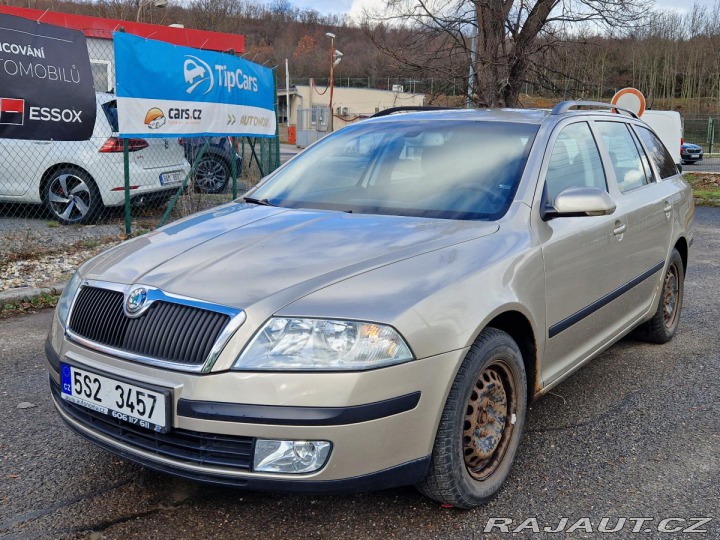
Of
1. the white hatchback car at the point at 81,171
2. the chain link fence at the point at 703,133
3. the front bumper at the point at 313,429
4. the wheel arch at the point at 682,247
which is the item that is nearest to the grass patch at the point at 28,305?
the white hatchback car at the point at 81,171

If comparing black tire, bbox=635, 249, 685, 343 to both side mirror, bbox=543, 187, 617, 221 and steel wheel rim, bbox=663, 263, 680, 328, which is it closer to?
steel wheel rim, bbox=663, 263, 680, 328

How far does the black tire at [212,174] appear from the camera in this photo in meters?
10.0

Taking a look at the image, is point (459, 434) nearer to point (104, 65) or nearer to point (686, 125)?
point (104, 65)

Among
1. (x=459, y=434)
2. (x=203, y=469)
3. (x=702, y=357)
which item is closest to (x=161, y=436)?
(x=203, y=469)

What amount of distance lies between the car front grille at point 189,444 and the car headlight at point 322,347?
265 millimetres

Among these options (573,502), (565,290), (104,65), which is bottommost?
(573,502)

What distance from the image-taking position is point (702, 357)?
479 centimetres

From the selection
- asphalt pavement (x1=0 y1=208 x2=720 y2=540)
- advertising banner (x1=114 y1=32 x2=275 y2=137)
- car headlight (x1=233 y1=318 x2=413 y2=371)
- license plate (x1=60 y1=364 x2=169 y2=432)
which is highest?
advertising banner (x1=114 y1=32 x2=275 y2=137)

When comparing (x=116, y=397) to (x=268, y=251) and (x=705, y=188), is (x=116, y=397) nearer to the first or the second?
(x=268, y=251)

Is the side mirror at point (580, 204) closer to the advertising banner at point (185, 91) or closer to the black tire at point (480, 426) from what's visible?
the black tire at point (480, 426)

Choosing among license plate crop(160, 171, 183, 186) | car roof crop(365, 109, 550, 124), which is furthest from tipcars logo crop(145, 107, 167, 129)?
car roof crop(365, 109, 550, 124)

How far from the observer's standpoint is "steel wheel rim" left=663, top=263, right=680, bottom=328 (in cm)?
503

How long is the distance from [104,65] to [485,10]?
23.4 ft

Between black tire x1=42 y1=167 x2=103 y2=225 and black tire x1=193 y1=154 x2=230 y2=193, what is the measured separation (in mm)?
1615
